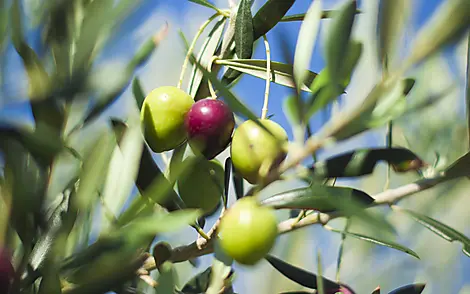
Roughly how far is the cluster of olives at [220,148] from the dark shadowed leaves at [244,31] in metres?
0.08

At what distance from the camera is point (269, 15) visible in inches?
28.5

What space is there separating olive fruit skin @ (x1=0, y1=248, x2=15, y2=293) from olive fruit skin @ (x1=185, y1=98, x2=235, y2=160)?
9.8 inches

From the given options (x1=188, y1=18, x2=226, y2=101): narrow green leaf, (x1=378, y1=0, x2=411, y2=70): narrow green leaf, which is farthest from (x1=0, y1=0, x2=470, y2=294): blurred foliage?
(x1=188, y1=18, x2=226, y2=101): narrow green leaf

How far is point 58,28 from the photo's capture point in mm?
337

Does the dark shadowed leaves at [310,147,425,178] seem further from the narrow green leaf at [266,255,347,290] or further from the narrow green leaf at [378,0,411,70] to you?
the narrow green leaf at [266,255,347,290]

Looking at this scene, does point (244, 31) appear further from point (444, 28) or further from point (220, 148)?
point (444, 28)

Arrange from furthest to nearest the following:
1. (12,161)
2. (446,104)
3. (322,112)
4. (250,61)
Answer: (446,104), (250,61), (322,112), (12,161)

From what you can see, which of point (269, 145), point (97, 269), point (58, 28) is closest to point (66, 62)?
point (58, 28)

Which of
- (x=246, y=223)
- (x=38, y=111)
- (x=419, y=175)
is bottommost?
(x=419, y=175)

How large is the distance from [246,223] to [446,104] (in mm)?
506

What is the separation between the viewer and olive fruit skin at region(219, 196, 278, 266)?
0.48 m

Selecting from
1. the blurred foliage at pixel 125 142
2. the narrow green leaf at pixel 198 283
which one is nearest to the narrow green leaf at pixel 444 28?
the blurred foliage at pixel 125 142

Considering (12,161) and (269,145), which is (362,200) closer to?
(269,145)

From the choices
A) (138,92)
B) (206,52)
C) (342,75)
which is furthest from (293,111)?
(206,52)
